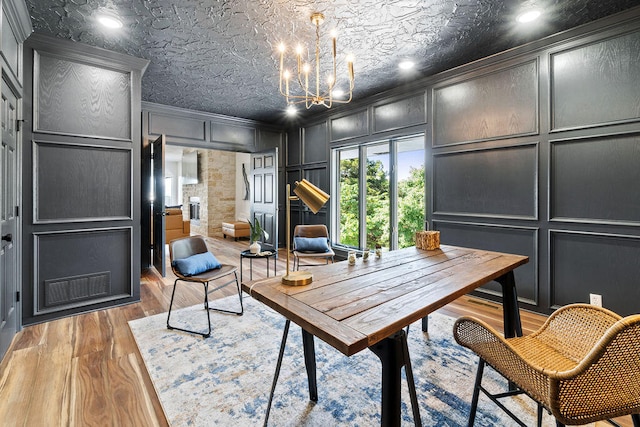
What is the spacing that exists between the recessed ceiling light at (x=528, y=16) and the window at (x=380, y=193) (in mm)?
1673

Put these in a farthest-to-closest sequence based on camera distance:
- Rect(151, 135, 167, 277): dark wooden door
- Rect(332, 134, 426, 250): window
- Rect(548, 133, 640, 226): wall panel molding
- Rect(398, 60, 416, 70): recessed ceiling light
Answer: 1. Rect(332, 134, 426, 250): window
2. Rect(151, 135, 167, 277): dark wooden door
3. Rect(398, 60, 416, 70): recessed ceiling light
4. Rect(548, 133, 640, 226): wall panel molding

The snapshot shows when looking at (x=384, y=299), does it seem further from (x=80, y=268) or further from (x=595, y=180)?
(x=80, y=268)

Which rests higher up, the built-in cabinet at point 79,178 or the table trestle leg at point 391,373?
the built-in cabinet at point 79,178

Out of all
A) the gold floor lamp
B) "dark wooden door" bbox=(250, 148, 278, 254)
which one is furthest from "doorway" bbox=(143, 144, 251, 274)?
the gold floor lamp

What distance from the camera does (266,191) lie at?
234 inches

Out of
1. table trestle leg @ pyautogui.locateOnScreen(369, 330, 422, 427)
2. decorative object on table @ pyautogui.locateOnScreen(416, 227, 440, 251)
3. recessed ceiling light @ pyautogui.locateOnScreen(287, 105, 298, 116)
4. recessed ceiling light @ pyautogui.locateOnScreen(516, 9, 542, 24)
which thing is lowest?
table trestle leg @ pyautogui.locateOnScreen(369, 330, 422, 427)

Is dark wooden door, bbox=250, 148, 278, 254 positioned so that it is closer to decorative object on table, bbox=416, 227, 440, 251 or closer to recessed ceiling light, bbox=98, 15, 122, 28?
recessed ceiling light, bbox=98, 15, 122, 28

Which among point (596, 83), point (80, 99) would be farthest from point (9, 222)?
point (596, 83)

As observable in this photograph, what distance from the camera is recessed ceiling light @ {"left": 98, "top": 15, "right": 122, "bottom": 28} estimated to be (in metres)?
→ 2.49

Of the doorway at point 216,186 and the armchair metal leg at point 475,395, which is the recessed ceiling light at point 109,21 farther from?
the doorway at point 216,186

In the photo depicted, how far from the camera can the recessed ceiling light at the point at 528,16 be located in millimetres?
2426

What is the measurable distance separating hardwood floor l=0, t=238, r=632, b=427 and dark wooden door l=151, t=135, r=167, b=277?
3.61 ft

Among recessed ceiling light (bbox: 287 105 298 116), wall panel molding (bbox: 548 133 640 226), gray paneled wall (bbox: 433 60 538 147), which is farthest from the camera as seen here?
recessed ceiling light (bbox: 287 105 298 116)

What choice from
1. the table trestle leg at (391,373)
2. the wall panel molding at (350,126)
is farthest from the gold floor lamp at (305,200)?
the wall panel molding at (350,126)
